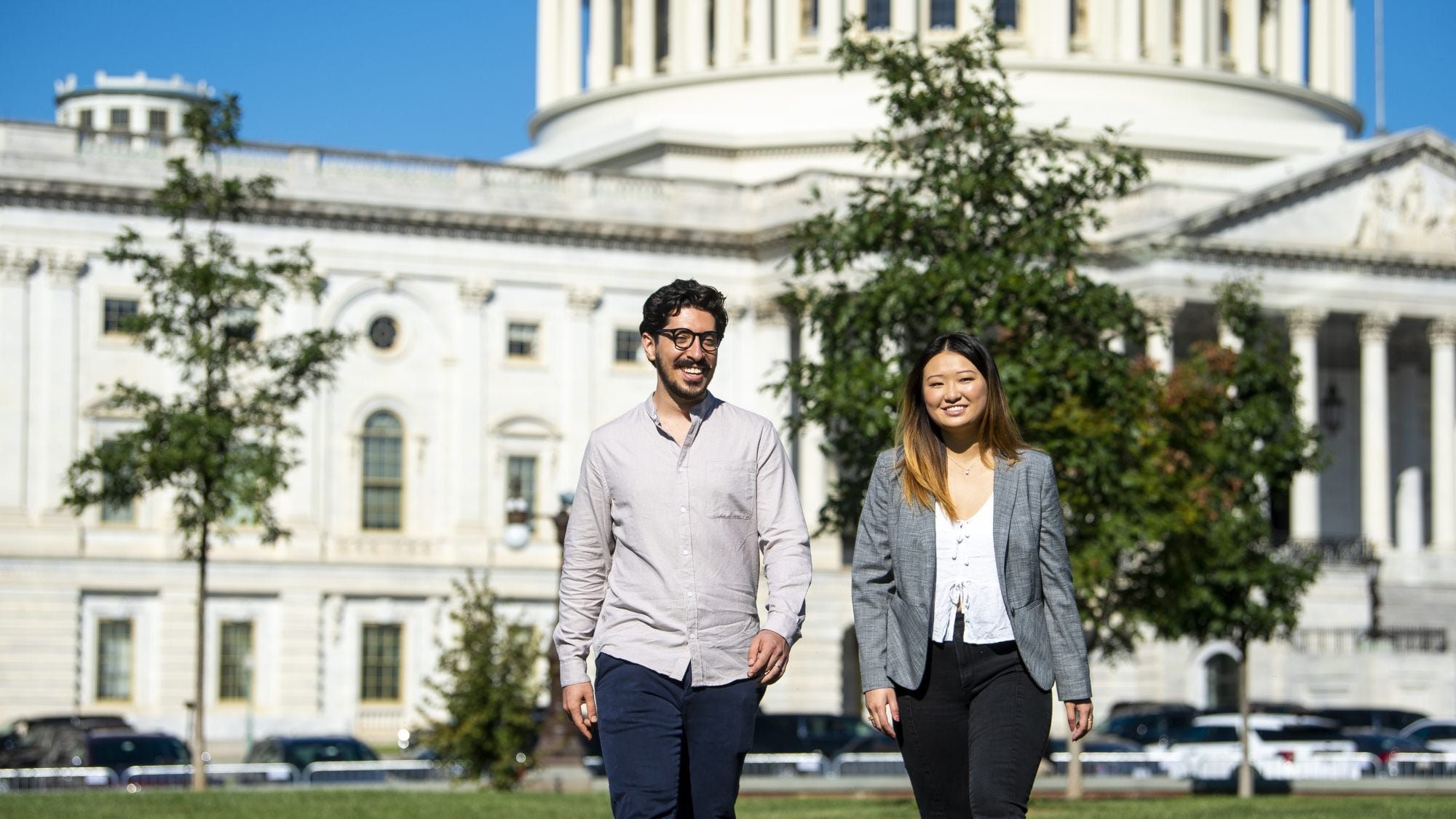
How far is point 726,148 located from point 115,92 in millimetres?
79828

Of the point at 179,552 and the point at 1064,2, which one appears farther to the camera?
the point at 1064,2

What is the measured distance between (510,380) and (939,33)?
22930 mm

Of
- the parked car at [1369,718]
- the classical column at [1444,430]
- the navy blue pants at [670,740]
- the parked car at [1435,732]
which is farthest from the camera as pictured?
the classical column at [1444,430]

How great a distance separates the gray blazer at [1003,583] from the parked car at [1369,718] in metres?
46.4

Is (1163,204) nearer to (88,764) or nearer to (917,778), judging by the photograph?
(88,764)

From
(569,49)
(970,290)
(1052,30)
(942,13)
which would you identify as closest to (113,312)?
(569,49)

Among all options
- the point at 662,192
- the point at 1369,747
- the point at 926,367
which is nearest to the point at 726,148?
the point at 662,192

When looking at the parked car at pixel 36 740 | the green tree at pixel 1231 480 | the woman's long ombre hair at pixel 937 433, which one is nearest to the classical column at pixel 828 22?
the parked car at pixel 36 740

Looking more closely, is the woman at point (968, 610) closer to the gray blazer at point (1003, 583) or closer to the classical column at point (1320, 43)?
the gray blazer at point (1003, 583)

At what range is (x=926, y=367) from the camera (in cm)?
1117

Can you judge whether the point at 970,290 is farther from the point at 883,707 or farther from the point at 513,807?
the point at 883,707

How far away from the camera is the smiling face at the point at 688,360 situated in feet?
36.0

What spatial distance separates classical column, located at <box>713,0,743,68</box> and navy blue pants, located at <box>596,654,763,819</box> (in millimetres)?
76004

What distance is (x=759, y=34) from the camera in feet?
279
